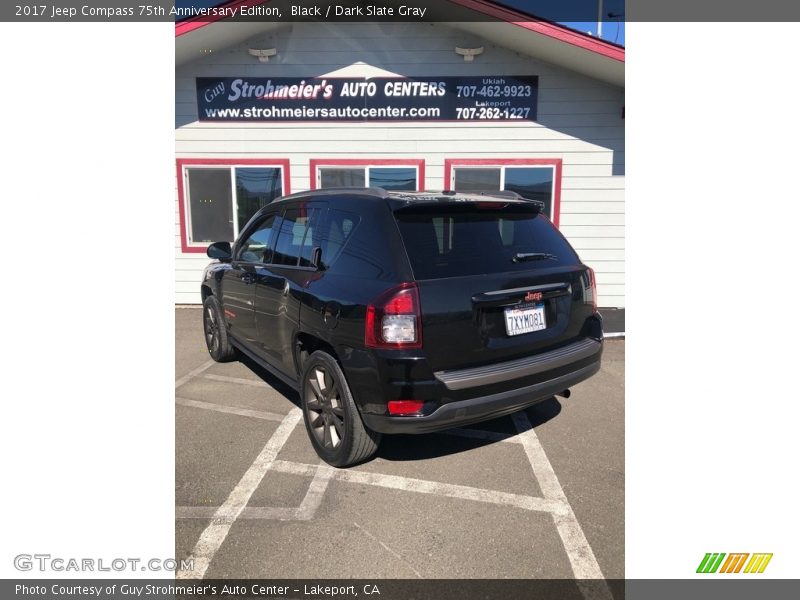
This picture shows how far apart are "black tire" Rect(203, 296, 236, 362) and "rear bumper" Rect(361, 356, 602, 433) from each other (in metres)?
3.07

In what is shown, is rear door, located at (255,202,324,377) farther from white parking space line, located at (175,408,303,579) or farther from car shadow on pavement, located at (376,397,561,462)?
car shadow on pavement, located at (376,397,561,462)

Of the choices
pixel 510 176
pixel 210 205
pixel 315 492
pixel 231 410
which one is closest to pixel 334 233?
pixel 315 492

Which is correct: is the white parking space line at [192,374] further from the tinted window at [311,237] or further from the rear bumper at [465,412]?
the rear bumper at [465,412]

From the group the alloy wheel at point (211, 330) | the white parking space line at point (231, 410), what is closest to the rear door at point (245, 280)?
the alloy wheel at point (211, 330)

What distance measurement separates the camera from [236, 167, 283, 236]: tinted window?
846 cm

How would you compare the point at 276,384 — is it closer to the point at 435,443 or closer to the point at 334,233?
the point at 435,443

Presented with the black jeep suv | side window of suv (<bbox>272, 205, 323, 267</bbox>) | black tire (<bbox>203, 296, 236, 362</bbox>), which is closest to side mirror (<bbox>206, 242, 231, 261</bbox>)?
black tire (<bbox>203, 296, 236, 362</bbox>)

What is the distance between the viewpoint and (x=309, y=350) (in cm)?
344

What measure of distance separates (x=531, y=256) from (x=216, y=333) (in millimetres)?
3854

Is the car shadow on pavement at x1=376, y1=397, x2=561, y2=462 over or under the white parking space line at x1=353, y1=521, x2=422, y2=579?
over

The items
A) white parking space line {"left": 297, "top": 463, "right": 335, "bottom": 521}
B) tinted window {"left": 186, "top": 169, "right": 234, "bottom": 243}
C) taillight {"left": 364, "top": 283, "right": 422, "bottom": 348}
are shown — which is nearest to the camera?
taillight {"left": 364, "top": 283, "right": 422, "bottom": 348}

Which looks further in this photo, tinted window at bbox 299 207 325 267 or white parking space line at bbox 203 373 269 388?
white parking space line at bbox 203 373 269 388

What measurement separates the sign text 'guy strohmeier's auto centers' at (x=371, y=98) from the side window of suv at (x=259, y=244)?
418 cm

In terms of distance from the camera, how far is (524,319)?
116 inches
